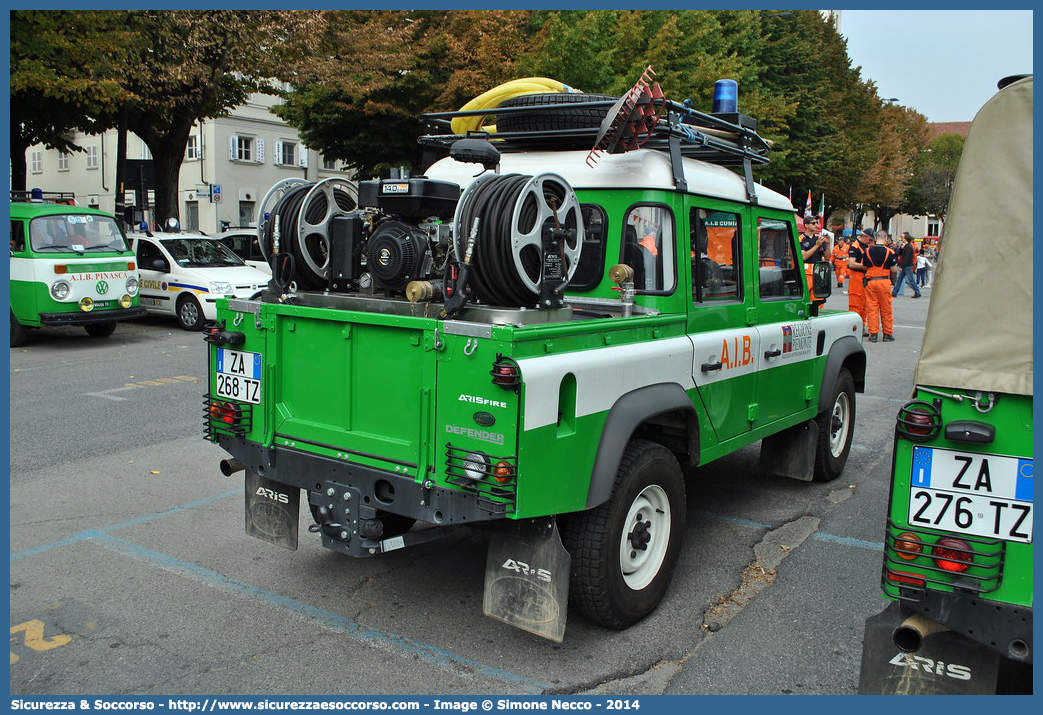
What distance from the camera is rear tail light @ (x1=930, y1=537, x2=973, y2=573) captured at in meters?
2.89

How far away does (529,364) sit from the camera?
348cm

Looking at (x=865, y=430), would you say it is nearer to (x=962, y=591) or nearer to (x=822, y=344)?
(x=822, y=344)

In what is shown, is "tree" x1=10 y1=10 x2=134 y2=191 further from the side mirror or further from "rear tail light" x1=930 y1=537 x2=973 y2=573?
"rear tail light" x1=930 y1=537 x2=973 y2=573

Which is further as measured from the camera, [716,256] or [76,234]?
[76,234]

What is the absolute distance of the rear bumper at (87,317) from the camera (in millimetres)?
12945

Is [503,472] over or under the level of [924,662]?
over

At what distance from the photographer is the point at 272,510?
4.57 metres

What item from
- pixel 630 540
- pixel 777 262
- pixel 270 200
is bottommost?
Answer: pixel 630 540

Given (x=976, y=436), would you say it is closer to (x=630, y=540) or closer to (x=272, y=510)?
(x=630, y=540)

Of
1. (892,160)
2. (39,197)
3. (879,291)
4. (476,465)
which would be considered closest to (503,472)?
(476,465)

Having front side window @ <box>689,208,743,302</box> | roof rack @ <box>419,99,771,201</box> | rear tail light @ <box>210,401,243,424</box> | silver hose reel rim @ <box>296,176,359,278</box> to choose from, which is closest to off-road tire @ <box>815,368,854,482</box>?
front side window @ <box>689,208,743,302</box>

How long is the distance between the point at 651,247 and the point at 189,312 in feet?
41.7

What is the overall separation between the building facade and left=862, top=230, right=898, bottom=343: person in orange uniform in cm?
2637
